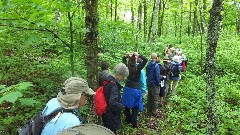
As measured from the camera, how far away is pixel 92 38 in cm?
488

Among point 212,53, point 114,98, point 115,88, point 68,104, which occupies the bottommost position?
point 114,98

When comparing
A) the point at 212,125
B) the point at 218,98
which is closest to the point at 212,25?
the point at 212,125

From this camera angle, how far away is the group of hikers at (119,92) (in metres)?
2.71

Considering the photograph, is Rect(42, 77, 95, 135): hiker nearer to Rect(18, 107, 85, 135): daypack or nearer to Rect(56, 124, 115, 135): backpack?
Rect(18, 107, 85, 135): daypack

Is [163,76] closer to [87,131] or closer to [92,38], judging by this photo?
[92,38]

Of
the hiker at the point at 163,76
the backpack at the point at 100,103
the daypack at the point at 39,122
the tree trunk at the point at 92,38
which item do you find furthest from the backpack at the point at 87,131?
the hiker at the point at 163,76

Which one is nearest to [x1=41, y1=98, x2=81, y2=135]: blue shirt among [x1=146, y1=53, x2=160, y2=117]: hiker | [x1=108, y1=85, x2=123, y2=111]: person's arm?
[x1=108, y1=85, x2=123, y2=111]: person's arm

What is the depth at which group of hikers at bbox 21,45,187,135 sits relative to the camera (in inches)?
107

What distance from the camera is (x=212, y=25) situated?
5.47 m

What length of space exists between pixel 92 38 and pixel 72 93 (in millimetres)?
2178

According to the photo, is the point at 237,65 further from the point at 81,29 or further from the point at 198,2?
the point at 81,29

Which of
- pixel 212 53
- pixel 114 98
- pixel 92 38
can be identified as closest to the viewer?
pixel 92 38

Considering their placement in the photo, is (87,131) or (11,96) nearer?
(87,131)

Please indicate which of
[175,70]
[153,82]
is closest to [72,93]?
[153,82]
